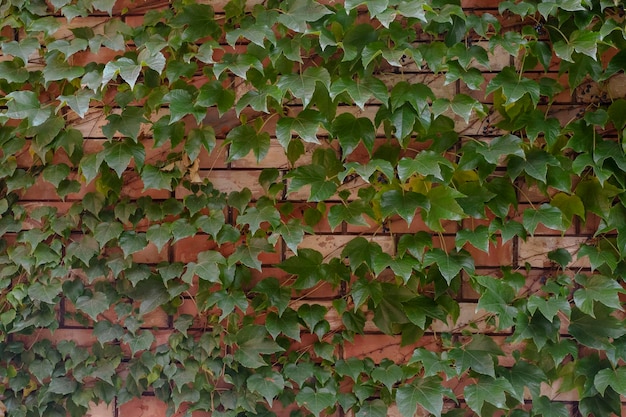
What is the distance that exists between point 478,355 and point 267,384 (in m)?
0.56

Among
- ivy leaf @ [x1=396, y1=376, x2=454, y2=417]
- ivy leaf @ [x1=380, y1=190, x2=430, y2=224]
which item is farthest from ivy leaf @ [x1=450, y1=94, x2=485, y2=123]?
ivy leaf @ [x1=396, y1=376, x2=454, y2=417]

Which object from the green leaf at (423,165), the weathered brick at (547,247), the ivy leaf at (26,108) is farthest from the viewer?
the weathered brick at (547,247)

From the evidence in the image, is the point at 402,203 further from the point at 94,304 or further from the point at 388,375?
the point at 94,304

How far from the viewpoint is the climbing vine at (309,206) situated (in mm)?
1395

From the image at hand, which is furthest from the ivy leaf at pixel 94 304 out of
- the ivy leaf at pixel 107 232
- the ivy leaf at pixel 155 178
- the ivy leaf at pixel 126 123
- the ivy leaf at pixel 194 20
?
the ivy leaf at pixel 194 20

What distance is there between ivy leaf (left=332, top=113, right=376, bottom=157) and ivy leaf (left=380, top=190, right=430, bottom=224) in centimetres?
13

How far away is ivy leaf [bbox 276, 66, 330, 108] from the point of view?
4.40 ft

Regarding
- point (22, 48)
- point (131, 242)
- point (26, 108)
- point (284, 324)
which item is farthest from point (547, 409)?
point (22, 48)

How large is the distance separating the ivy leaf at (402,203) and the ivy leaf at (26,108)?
909mm

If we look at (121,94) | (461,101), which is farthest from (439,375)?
(121,94)

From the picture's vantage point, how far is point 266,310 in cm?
153

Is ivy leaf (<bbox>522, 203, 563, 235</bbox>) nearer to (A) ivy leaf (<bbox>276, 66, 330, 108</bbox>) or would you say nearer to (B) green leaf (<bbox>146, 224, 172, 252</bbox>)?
(A) ivy leaf (<bbox>276, 66, 330, 108</bbox>)

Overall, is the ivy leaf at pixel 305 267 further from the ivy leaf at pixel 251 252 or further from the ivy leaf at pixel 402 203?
the ivy leaf at pixel 402 203

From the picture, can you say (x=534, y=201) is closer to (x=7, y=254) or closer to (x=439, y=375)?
(x=439, y=375)
